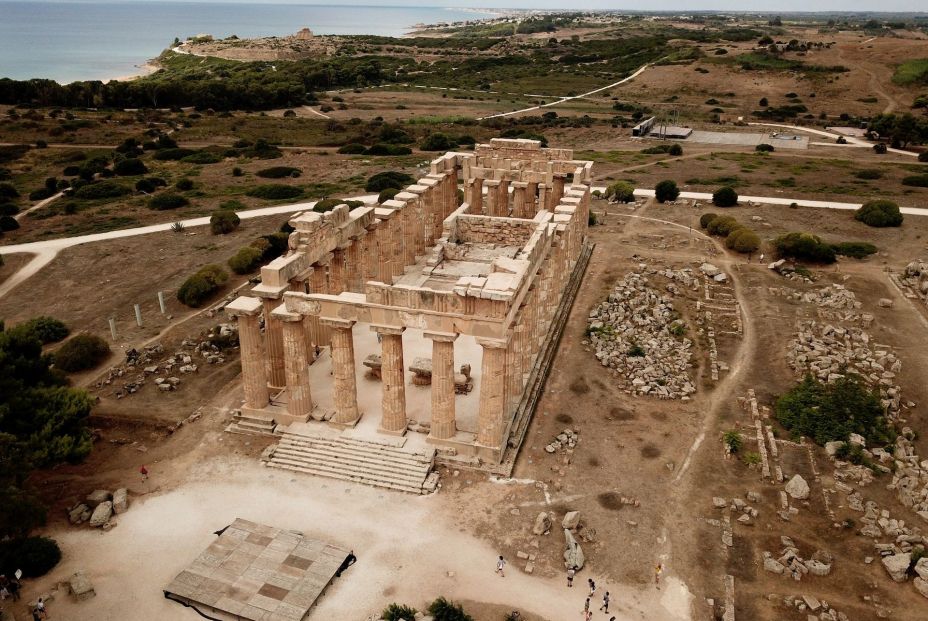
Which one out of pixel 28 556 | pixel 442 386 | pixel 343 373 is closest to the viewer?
pixel 28 556

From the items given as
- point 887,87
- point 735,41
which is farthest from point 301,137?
point 735,41

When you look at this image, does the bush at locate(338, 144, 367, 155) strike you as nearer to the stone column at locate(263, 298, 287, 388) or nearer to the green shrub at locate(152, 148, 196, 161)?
the green shrub at locate(152, 148, 196, 161)

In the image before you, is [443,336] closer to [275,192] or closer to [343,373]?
[343,373]

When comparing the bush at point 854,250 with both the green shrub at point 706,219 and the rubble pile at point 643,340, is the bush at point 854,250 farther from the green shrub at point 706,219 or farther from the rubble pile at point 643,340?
the rubble pile at point 643,340

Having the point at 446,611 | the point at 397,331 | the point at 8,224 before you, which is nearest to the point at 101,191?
the point at 8,224

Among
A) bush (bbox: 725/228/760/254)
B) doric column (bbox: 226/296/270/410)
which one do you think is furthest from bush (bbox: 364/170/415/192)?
doric column (bbox: 226/296/270/410)
